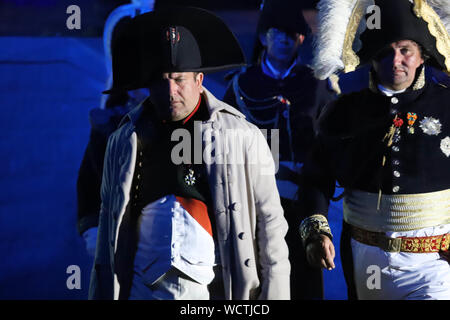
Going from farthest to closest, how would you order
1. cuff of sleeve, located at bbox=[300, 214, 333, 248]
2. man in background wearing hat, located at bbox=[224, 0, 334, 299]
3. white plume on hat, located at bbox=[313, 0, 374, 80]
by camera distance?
man in background wearing hat, located at bbox=[224, 0, 334, 299] → white plume on hat, located at bbox=[313, 0, 374, 80] → cuff of sleeve, located at bbox=[300, 214, 333, 248]

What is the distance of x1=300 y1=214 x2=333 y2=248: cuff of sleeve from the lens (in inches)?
132

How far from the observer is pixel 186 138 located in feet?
10.0

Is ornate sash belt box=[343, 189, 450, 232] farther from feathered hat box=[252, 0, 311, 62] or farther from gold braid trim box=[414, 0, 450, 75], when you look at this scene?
feathered hat box=[252, 0, 311, 62]

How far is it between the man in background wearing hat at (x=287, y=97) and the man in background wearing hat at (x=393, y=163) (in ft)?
2.81

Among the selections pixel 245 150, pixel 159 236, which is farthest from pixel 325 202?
pixel 159 236

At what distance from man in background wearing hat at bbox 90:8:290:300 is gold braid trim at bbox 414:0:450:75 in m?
1.07

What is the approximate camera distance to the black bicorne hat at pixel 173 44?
10.1ft

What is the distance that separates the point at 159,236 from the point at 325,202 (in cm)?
103

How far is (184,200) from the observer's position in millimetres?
2988

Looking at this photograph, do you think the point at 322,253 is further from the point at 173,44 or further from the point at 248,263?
the point at 173,44

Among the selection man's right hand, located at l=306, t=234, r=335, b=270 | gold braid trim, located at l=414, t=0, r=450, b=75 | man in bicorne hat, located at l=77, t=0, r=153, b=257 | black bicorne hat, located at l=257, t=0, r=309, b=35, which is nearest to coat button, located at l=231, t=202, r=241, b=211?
man's right hand, located at l=306, t=234, r=335, b=270

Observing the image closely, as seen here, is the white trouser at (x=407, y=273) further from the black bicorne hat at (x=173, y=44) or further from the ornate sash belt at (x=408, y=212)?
the black bicorne hat at (x=173, y=44)

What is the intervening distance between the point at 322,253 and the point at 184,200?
2.51ft

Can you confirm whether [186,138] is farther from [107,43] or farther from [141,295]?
[107,43]
